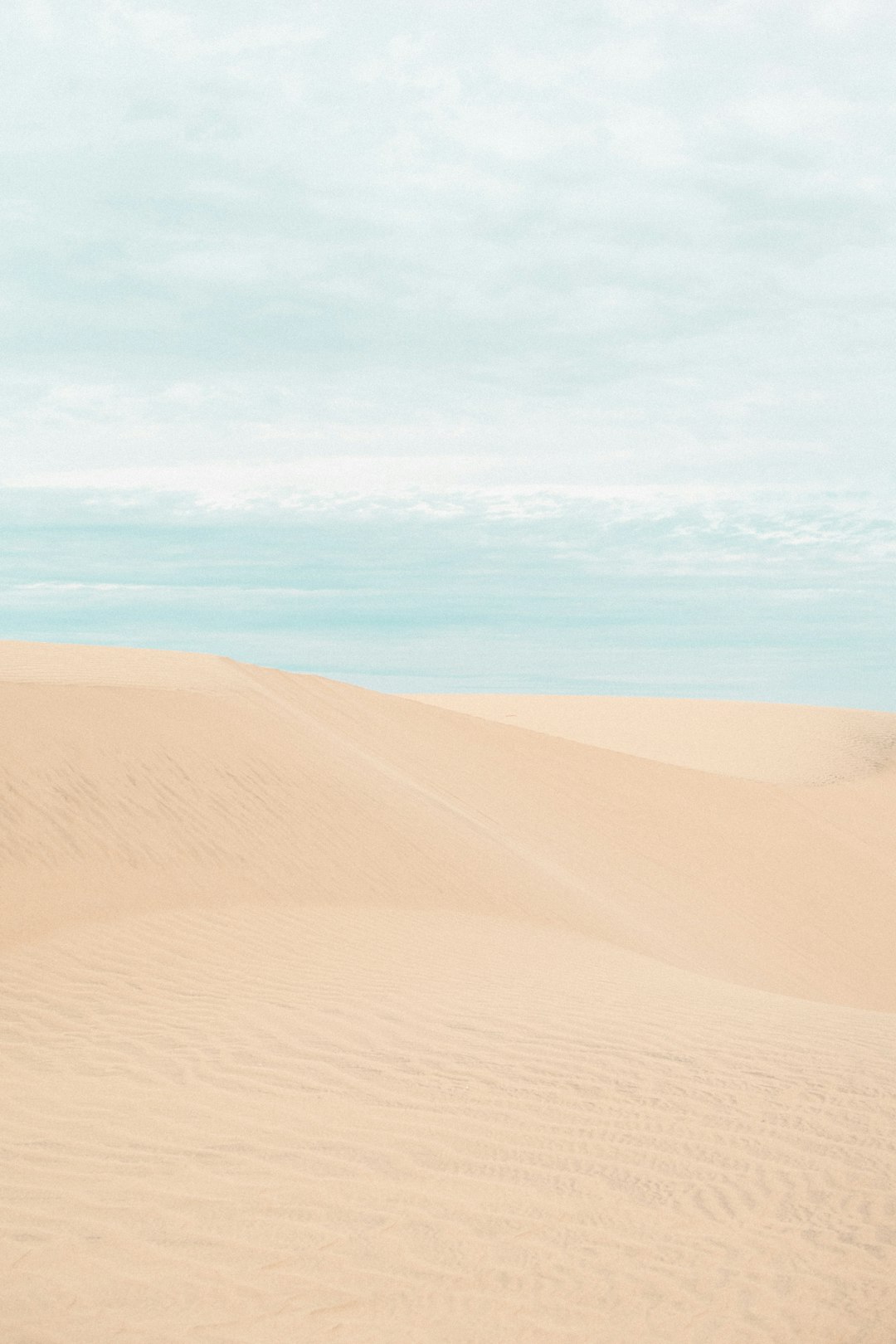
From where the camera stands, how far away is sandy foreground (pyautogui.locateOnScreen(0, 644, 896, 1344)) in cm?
400

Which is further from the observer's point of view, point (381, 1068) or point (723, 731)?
point (723, 731)

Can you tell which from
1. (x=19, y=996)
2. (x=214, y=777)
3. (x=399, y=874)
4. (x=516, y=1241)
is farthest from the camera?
(x=214, y=777)

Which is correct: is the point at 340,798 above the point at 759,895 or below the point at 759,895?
above

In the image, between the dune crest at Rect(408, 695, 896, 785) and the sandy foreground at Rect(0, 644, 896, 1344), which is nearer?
the sandy foreground at Rect(0, 644, 896, 1344)

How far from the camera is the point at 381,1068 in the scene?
648 centimetres

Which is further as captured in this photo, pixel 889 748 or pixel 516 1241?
pixel 889 748

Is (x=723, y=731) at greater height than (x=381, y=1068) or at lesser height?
greater

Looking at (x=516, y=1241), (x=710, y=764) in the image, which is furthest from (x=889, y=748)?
(x=516, y=1241)

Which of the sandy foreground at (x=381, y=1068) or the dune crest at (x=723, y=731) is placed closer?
the sandy foreground at (x=381, y=1068)

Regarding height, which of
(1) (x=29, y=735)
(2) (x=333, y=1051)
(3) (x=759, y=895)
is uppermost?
(1) (x=29, y=735)

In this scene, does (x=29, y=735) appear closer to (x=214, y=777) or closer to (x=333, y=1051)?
(x=214, y=777)

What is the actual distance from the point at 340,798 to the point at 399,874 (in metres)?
2.14

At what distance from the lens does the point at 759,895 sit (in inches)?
755

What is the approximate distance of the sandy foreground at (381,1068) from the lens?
4.00 m
